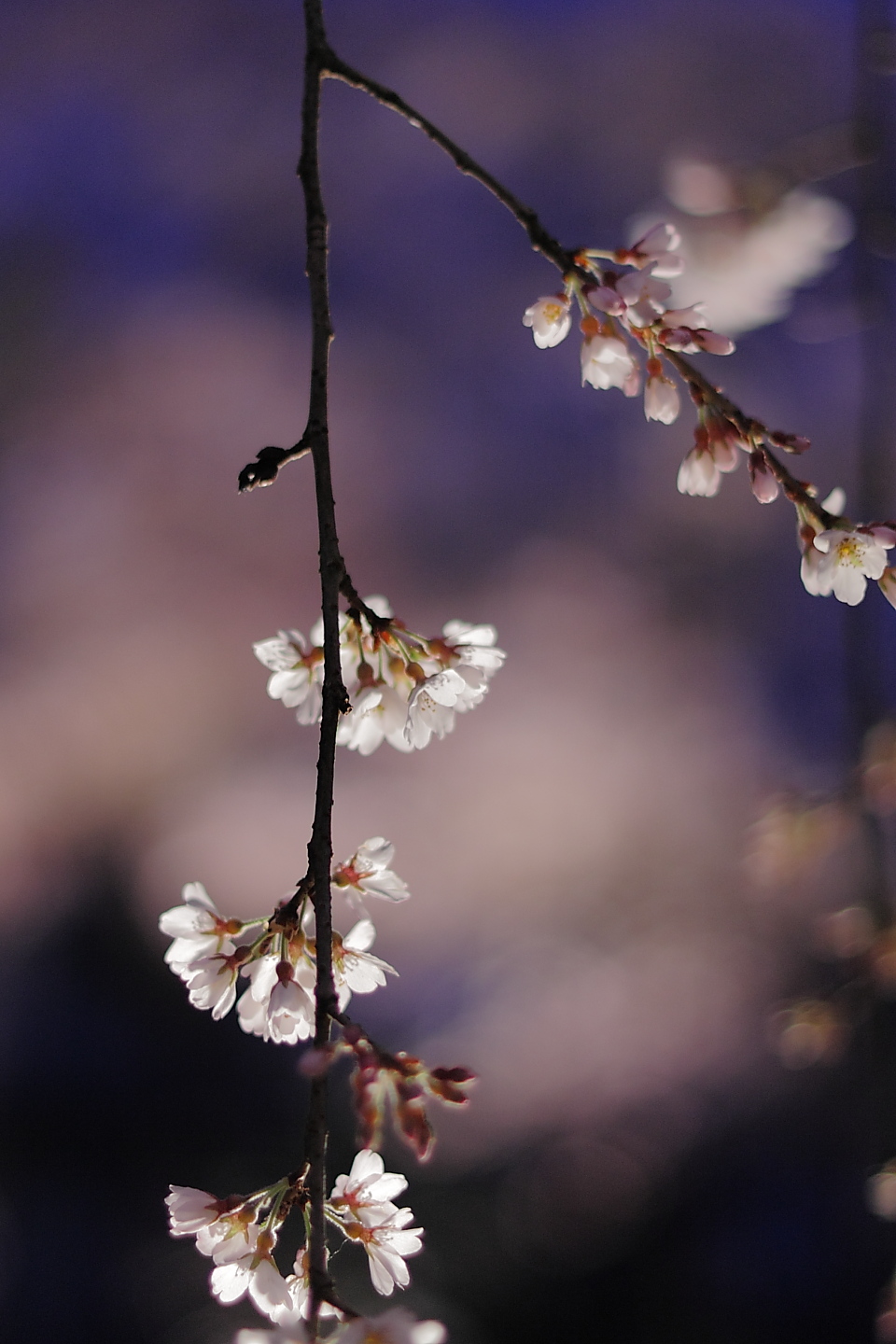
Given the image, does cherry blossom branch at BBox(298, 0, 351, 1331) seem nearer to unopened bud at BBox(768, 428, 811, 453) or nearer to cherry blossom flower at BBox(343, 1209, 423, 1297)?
cherry blossom flower at BBox(343, 1209, 423, 1297)

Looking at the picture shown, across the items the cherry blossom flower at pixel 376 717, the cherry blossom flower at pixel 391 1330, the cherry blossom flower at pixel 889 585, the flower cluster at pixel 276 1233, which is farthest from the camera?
the cherry blossom flower at pixel 376 717

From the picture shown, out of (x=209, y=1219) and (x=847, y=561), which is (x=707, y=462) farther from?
(x=209, y=1219)

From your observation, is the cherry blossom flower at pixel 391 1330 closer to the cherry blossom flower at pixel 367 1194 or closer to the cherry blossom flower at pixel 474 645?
the cherry blossom flower at pixel 367 1194

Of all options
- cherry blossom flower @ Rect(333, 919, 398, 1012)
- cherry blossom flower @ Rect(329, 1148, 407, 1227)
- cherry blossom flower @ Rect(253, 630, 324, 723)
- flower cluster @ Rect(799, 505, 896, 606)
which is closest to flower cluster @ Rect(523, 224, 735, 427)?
flower cluster @ Rect(799, 505, 896, 606)

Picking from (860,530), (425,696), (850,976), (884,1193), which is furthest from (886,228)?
(884,1193)

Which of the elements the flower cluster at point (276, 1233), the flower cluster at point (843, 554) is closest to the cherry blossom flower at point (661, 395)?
the flower cluster at point (843, 554)

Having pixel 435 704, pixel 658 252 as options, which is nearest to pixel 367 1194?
pixel 435 704
